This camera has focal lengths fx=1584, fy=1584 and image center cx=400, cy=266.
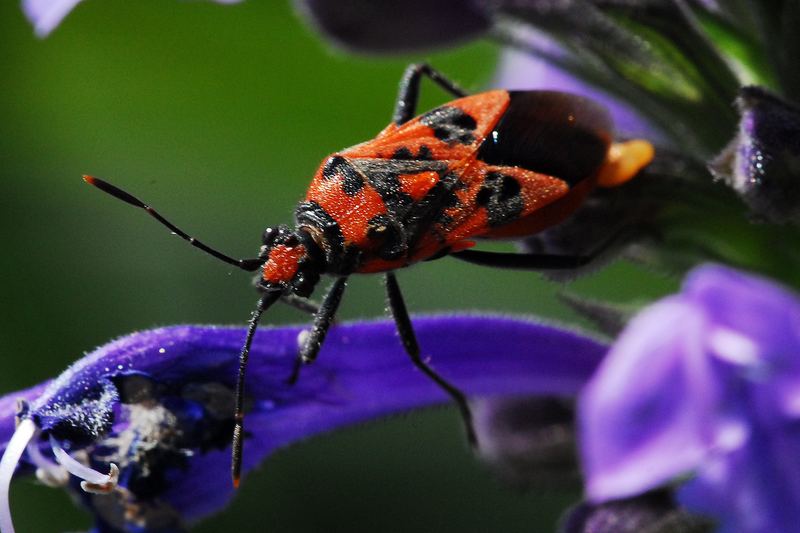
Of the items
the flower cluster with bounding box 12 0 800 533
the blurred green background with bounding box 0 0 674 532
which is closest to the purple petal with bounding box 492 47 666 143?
the blurred green background with bounding box 0 0 674 532

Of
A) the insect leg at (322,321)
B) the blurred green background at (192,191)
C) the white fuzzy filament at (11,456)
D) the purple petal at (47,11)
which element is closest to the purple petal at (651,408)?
the insect leg at (322,321)

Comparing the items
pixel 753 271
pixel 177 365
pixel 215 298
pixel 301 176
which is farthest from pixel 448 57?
pixel 177 365

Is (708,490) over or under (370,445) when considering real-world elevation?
over

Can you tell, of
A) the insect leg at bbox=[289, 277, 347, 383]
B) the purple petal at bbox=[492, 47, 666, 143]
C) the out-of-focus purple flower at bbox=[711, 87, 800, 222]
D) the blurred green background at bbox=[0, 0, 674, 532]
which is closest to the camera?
the out-of-focus purple flower at bbox=[711, 87, 800, 222]

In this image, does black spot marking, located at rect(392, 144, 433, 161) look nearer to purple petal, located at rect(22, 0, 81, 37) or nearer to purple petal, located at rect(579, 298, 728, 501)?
purple petal, located at rect(579, 298, 728, 501)

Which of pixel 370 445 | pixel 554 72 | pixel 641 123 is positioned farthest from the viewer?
pixel 370 445

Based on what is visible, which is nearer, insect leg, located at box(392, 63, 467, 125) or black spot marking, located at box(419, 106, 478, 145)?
black spot marking, located at box(419, 106, 478, 145)

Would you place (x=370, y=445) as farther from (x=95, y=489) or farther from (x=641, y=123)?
(x=95, y=489)
